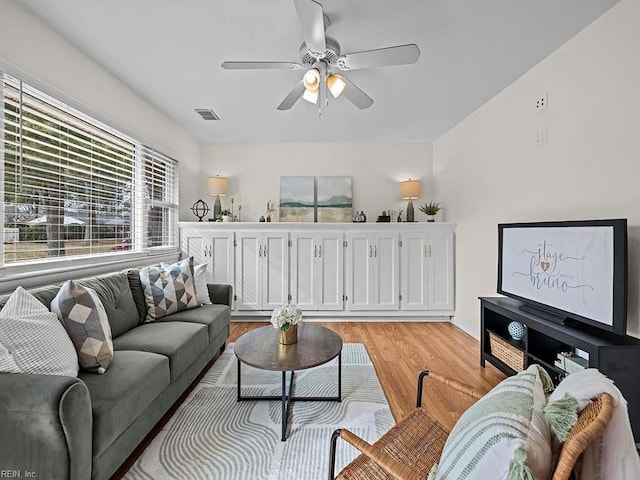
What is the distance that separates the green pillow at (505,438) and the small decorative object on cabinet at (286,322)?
1297 mm

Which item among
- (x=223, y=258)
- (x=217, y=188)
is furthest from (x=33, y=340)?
(x=217, y=188)

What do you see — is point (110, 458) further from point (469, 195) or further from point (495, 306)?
point (469, 195)

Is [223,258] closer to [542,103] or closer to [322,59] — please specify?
[322,59]

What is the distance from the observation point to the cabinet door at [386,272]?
13.1 ft

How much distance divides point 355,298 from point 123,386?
115 inches

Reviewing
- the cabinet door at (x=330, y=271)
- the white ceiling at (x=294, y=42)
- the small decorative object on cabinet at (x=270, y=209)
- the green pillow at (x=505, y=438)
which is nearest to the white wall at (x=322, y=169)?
Result: the small decorative object on cabinet at (x=270, y=209)

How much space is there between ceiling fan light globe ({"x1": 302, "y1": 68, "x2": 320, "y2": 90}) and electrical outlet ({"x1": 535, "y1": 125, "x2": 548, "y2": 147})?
1.78m

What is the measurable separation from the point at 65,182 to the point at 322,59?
2009 millimetres

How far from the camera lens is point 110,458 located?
135cm

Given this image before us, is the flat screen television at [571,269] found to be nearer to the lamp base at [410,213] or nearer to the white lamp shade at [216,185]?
the lamp base at [410,213]

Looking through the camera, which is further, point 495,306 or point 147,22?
point 495,306

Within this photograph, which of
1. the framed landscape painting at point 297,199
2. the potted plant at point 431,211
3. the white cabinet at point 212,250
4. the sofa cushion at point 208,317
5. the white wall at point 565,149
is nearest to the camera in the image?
the white wall at point 565,149

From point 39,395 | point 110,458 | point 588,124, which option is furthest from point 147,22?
point 588,124

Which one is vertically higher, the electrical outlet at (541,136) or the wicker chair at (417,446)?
the electrical outlet at (541,136)
